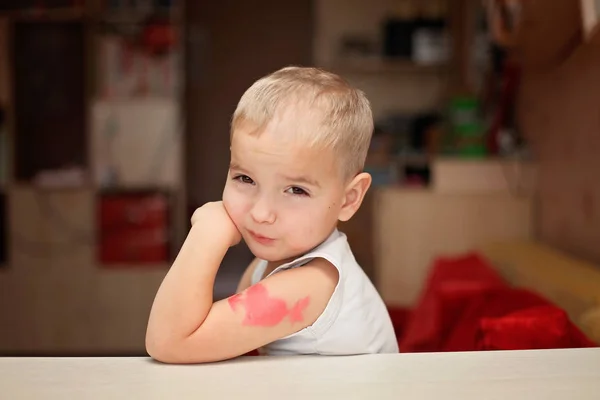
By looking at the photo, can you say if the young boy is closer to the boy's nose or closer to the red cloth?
the boy's nose

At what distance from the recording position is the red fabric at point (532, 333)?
49.3 inches

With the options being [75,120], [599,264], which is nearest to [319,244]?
[599,264]

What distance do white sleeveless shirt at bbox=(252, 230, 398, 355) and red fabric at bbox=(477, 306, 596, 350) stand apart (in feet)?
0.77

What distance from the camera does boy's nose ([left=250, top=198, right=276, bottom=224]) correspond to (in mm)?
983

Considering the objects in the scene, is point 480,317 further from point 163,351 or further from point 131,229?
point 131,229

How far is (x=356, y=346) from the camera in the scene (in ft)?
3.49

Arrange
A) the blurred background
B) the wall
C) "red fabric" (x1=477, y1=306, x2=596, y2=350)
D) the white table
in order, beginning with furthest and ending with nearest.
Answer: the blurred background, the wall, "red fabric" (x1=477, y1=306, x2=596, y2=350), the white table

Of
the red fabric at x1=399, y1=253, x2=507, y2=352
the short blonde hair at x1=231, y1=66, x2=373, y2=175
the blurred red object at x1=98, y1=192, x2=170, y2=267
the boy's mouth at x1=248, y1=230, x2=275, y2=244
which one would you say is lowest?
the blurred red object at x1=98, y1=192, x2=170, y2=267

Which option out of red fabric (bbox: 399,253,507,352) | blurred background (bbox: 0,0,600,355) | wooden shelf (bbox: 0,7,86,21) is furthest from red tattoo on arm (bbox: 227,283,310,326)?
wooden shelf (bbox: 0,7,86,21)

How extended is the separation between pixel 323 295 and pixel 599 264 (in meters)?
1.46

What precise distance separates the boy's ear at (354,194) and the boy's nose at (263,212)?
0.13 m

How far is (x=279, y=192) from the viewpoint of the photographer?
38.9 inches

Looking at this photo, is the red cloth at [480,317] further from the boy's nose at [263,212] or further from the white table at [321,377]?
the boy's nose at [263,212]

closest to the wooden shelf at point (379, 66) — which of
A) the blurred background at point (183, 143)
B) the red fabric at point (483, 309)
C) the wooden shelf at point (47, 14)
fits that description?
the blurred background at point (183, 143)
